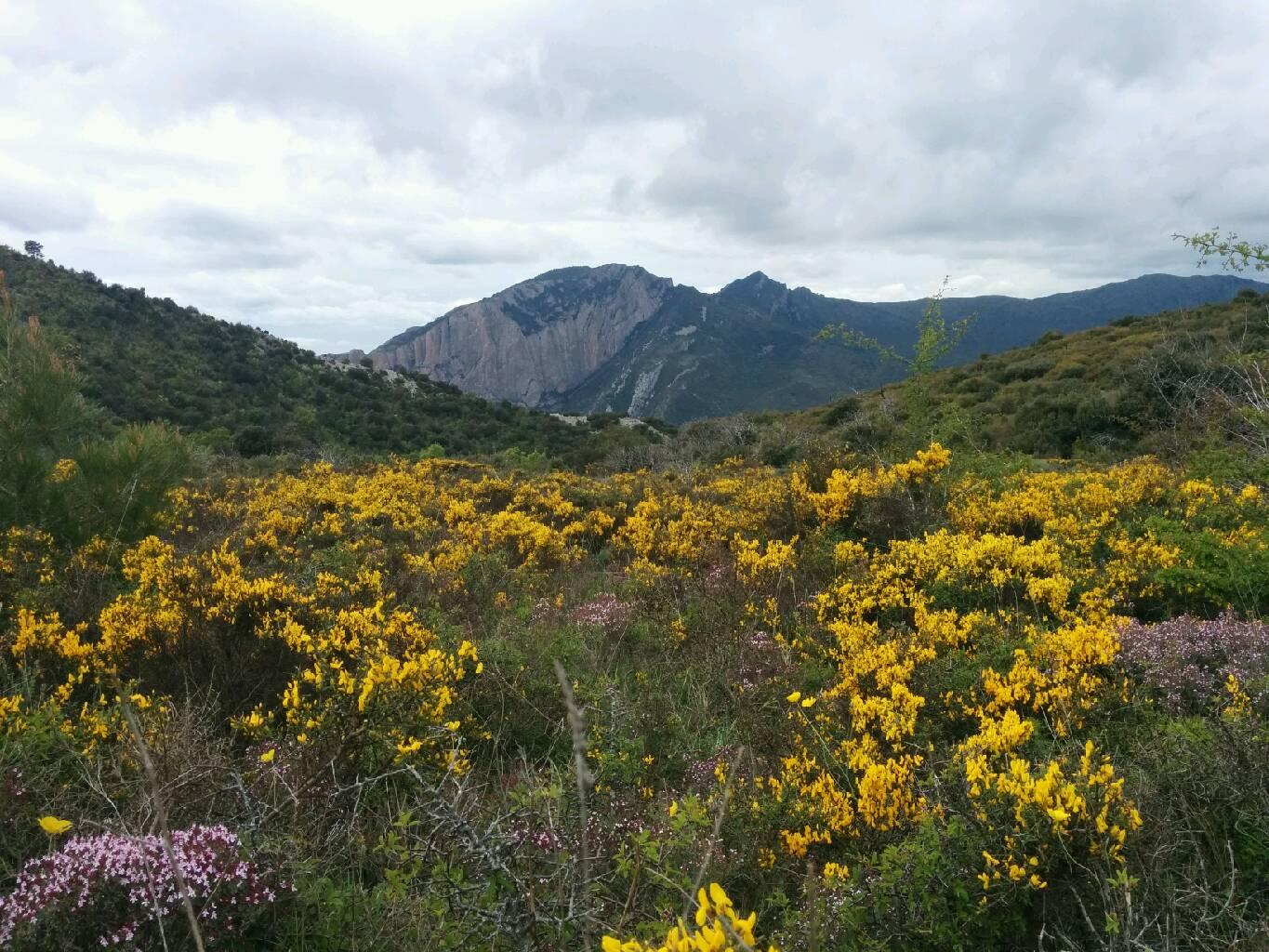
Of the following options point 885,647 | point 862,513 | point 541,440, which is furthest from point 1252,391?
point 541,440

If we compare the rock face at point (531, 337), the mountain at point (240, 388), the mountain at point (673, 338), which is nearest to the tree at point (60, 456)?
the mountain at point (240, 388)

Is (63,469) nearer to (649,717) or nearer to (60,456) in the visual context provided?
(60,456)

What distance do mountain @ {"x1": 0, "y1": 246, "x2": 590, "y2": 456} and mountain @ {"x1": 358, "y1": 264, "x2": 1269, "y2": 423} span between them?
61971 millimetres

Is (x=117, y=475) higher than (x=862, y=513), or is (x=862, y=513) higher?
(x=117, y=475)

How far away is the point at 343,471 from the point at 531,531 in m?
7.44

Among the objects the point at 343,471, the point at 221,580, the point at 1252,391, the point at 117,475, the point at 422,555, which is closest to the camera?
the point at 221,580

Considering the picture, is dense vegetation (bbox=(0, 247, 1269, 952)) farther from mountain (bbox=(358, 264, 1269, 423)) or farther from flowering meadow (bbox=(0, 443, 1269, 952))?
mountain (bbox=(358, 264, 1269, 423))

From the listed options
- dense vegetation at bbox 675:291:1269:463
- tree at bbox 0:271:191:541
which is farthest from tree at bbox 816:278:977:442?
tree at bbox 0:271:191:541

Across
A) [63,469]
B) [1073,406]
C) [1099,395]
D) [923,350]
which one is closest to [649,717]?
[63,469]

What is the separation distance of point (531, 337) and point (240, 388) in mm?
112515

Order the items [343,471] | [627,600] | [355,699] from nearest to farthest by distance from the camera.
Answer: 1. [355,699]
2. [627,600]
3. [343,471]

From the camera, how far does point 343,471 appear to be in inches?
545

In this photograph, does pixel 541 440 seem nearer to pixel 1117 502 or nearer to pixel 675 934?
pixel 1117 502

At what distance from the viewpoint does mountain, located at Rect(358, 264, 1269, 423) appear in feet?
351
